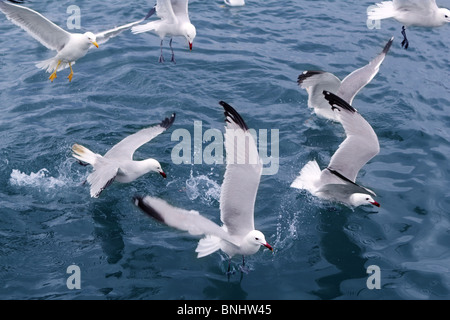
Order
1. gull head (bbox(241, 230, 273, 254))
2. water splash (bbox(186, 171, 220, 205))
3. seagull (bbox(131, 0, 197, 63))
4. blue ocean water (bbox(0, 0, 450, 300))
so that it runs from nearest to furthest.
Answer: gull head (bbox(241, 230, 273, 254)) < blue ocean water (bbox(0, 0, 450, 300)) < water splash (bbox(186, 171, 220, 205)) < seagull (bbox(131, 0, 197, 63))

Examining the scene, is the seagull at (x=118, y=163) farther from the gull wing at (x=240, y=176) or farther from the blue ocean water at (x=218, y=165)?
the gull wing at (x=240, y=176)

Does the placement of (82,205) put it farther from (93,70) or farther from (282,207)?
(93,70)

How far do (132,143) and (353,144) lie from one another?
11.2 ft

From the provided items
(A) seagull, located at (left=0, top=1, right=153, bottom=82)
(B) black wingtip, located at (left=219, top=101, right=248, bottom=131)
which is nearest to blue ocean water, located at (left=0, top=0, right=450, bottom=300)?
(A) seagull, located at (left=0, top=1, right=153, bottom=82)

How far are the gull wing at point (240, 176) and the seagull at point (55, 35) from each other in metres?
3.74

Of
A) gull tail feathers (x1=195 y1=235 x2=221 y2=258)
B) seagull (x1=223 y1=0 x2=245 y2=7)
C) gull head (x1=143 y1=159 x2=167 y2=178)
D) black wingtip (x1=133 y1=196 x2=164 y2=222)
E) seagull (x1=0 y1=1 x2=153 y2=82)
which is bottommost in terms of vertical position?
gull tail feathers (x1=195 y1=235 x2=221 y2=258)

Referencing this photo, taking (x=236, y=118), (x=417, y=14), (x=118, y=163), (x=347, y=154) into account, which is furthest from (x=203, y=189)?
(x=417, y=14)

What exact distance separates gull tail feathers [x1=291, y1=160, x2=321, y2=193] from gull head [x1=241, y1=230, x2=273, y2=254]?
68.0 inches

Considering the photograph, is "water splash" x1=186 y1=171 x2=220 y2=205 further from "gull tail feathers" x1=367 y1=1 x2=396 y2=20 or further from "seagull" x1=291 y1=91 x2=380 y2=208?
"gull tail feathers" x1=367 y1=1 x2=396 y2=20

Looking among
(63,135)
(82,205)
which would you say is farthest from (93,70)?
(82,205)

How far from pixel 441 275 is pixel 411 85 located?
6.07m

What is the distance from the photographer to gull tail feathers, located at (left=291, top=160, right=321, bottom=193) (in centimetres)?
794
